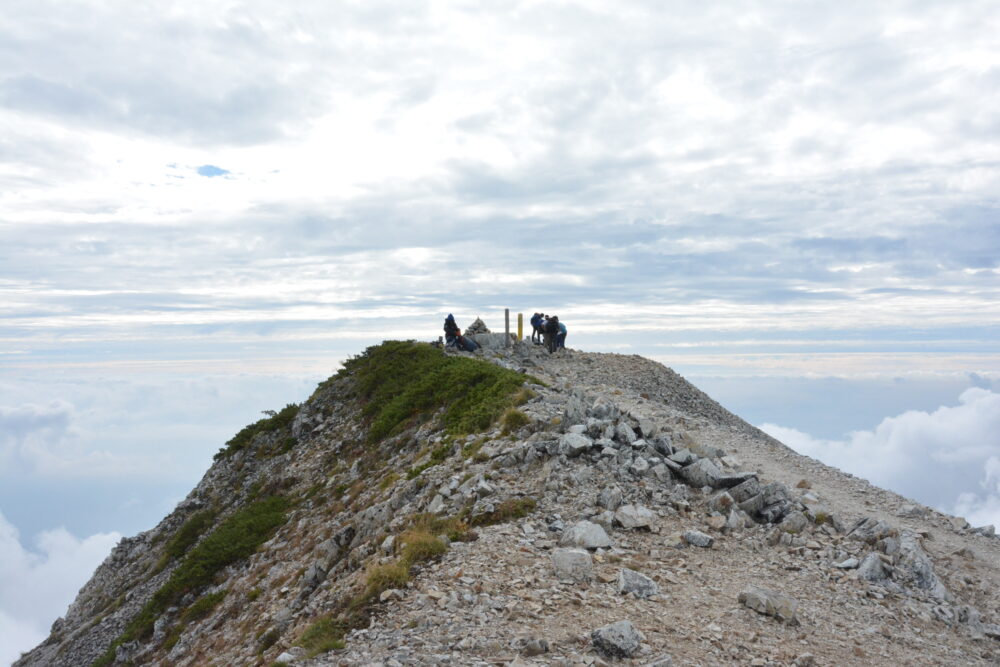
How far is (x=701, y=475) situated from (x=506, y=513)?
5103 millimetres

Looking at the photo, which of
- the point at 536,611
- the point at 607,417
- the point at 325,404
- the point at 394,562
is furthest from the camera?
the point at 325,404

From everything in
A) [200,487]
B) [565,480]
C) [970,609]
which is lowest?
[200,487]

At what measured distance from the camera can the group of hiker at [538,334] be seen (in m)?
38.4

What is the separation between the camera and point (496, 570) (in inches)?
420

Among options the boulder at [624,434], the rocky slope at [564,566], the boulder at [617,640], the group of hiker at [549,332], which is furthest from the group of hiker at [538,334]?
the boulder at [617,640]

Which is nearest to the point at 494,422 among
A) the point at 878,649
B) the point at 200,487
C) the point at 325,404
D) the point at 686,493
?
the point at 686,493

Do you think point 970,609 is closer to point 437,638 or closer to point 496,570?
point 496,570

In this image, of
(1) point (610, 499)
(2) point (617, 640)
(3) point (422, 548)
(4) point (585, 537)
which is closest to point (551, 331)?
(1) point (610, 499)

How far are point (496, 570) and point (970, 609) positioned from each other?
875 cm

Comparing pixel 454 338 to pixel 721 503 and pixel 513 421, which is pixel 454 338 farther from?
pixel 721 503

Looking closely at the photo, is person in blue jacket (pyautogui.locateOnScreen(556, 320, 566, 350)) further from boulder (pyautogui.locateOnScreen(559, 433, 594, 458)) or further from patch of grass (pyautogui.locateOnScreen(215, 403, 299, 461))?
boulder (pyautogui.locateOnScreen(559, 433, 594, 458))

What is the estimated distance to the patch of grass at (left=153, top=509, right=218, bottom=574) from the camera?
82.3ft

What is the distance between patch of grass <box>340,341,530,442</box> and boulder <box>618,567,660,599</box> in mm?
9326

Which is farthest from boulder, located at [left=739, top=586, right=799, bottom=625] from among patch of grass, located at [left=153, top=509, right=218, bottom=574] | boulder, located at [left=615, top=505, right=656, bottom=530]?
patch of grass, located at [left=153, top=509, right=218, bottom=574]
